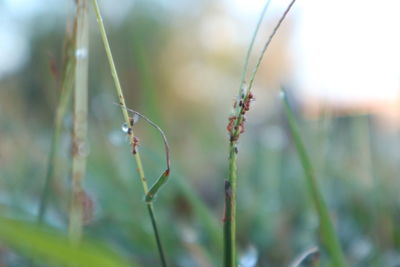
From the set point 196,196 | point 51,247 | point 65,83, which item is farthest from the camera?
point 196,196

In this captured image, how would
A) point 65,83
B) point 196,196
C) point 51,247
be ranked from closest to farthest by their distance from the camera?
point 51,247 → point 65,83 → point 196,196

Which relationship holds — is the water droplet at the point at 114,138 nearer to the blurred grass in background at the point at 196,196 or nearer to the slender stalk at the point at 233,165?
the blurred grass in background at the point at 196,196

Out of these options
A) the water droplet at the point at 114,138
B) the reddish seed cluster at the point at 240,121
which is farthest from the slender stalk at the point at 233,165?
the water droplet at the point at 114,138

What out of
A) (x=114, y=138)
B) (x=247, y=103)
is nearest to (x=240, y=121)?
(x=247, y=103)

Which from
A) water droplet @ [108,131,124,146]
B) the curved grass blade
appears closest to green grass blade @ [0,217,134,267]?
the curved grass blade

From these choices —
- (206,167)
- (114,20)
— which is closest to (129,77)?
(114,20)

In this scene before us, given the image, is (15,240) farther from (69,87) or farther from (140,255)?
(140,255)

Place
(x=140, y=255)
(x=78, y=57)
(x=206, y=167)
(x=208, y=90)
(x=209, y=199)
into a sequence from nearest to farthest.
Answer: (x=78, y=57), (x=140, y=255), (x=209, y=199), (x=206, y=167), (x=208, y=90)

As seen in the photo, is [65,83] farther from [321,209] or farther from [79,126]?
[321,209]

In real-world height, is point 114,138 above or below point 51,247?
above
